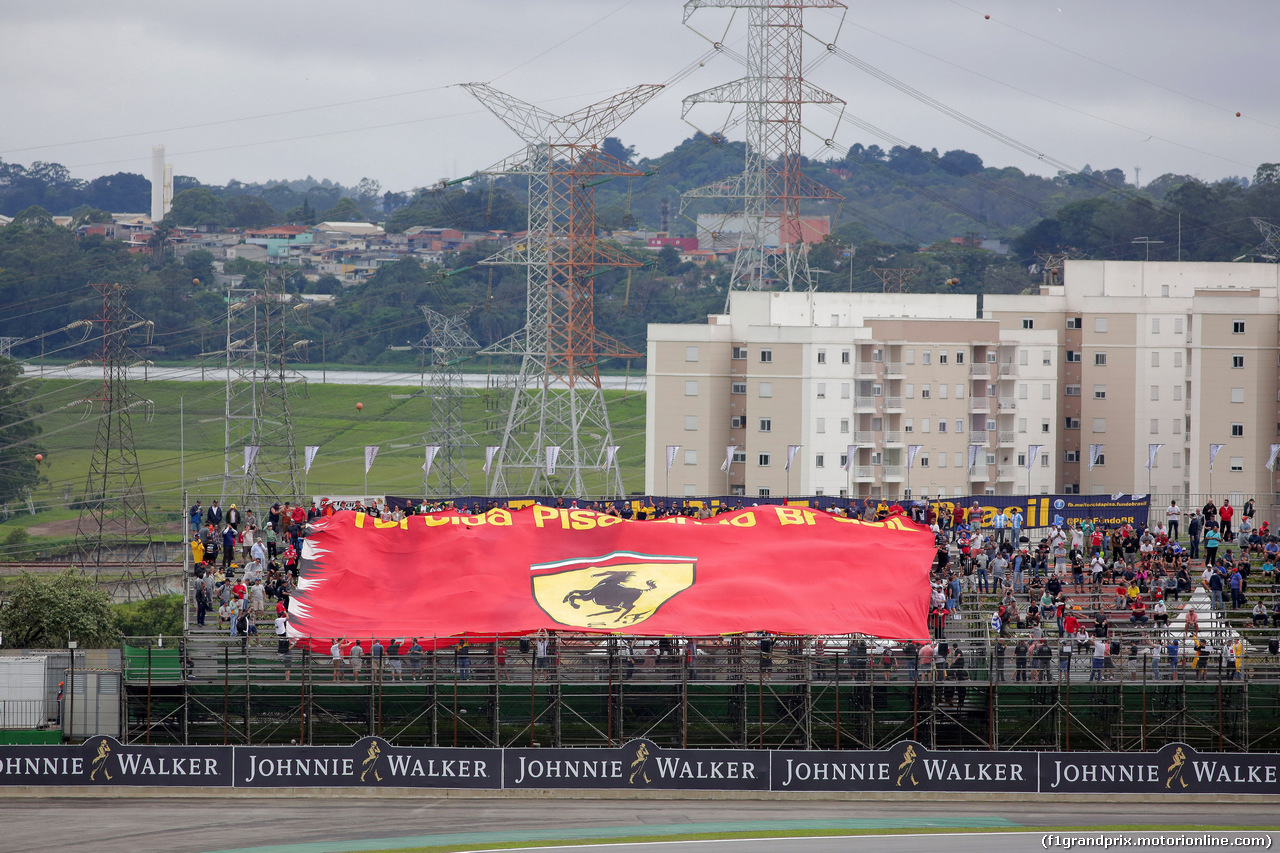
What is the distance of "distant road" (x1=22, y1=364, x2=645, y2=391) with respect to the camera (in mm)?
150625

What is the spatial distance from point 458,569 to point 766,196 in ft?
204

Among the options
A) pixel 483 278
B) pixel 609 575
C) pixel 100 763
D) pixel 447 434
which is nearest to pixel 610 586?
pixel 609 575

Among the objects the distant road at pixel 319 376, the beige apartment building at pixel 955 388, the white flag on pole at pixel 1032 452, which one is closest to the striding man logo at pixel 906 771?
the beige apartment building at pixel 955 388

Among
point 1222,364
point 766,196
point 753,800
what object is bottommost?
point 753,800

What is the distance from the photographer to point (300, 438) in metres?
130

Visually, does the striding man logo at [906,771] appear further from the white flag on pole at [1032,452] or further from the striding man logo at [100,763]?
the white flag on pole at [1032,452]

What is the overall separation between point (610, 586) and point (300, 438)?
91.2 meters

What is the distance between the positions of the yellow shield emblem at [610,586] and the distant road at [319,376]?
99.8m

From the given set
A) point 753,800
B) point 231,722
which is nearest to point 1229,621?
point 753,800

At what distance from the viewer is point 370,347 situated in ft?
564

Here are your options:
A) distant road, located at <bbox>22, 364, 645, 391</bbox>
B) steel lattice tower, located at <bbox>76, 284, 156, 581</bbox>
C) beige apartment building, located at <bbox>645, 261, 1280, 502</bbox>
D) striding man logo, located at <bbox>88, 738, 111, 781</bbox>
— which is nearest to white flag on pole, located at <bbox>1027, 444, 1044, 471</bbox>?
beige apartment building, located at <bbox>645, 261, 1280, 502</bbox>

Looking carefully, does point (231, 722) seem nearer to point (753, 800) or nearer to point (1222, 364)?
point (753, 800)

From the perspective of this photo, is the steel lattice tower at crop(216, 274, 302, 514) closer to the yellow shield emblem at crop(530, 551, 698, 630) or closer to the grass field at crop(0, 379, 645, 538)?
the grass field at crop(0, 379, 645, 538)

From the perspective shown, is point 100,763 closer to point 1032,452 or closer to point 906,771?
point 906,771
